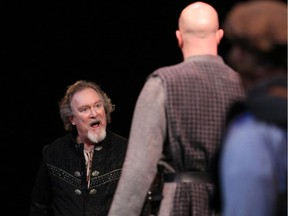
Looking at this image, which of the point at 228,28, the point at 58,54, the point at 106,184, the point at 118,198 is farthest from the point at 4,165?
the point at 228,28

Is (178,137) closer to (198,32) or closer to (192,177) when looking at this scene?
(192,177)

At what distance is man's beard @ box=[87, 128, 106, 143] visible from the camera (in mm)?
4594

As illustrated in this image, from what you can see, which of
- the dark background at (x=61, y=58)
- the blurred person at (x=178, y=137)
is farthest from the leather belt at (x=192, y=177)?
the dark background at (x=61, y=58)

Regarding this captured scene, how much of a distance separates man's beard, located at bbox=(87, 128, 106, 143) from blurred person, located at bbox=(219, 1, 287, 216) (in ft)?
7.84

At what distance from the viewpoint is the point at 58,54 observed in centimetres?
546

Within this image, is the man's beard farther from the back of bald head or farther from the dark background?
the back of bald head

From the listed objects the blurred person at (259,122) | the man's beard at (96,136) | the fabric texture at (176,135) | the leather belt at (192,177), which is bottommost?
the man's beard at (96,136)

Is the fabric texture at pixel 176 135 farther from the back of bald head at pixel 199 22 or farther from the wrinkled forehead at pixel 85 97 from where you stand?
the wrinkled forehead at pixel 85 97

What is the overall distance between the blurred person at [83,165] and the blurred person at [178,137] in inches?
55.9

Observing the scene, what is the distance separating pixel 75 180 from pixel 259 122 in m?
2.48

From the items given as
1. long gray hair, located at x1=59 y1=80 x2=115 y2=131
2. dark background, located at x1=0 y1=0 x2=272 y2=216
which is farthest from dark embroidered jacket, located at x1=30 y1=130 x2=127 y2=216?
dark background, located at x1=0 y1=0 x2=272 y2=216

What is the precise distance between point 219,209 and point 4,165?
2.98m

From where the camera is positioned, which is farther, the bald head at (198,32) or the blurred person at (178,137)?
the bald head at (198,32)

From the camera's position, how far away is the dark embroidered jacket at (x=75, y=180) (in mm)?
4477
